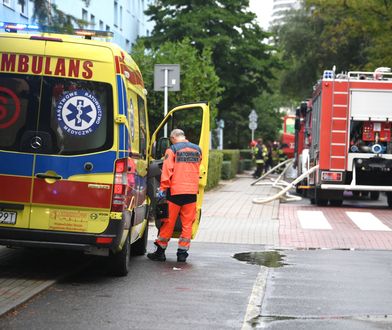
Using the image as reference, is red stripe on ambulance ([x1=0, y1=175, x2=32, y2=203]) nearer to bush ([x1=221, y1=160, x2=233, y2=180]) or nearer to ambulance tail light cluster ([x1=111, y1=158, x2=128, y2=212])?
ambulance tail light cluster ([x1=111, y1=158, x2=128, y2=212])

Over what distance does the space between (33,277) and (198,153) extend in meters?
2.73

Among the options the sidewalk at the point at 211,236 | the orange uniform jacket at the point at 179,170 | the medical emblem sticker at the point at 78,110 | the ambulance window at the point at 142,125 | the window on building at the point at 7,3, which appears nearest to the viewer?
the window on building at the point at 7,3

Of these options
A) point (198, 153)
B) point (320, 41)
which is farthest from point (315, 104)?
point (320, 41)

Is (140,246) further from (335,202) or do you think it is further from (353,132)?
(335,202)

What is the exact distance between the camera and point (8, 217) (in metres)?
8.98

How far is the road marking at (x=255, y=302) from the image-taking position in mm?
7301

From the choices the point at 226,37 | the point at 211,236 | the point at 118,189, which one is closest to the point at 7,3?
the point at 118,189

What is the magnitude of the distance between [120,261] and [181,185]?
1661 mm

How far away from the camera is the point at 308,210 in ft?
66.6

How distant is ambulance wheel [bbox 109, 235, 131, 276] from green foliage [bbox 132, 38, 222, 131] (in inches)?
631

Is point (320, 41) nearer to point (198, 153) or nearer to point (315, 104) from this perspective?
point (315, 104)

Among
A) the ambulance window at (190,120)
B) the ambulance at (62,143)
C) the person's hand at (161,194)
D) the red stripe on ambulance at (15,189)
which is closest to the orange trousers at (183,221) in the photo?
the person's hand at (161,194)

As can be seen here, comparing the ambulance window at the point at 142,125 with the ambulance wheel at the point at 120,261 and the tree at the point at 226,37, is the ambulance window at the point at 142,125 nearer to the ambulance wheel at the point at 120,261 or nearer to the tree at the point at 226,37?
the ambulance wheel at the point at 120,261

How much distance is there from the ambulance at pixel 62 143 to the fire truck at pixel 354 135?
12054mm
